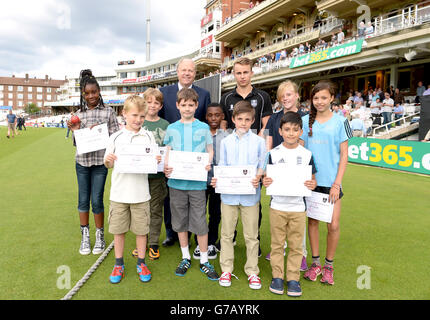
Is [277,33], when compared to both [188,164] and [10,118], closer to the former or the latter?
[10,118]

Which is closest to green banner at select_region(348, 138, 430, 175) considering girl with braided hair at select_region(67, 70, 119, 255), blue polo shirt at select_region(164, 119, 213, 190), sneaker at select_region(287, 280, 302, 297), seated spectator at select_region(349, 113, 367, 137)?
seated spectator at select_region(349, 113, 367, 137)

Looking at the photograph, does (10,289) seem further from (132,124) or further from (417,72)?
(417,72)

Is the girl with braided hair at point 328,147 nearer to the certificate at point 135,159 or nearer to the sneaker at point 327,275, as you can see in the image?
the sneaker at point 327,275

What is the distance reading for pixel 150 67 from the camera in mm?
63531

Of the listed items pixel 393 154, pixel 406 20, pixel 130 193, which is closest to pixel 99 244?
pixel 130 193

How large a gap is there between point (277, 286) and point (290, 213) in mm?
735

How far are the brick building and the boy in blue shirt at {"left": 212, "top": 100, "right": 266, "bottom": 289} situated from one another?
117m

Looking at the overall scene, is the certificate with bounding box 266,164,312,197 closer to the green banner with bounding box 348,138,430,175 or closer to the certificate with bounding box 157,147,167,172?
the certificate with bounding box 157,147,167,172

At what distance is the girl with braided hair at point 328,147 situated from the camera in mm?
2953

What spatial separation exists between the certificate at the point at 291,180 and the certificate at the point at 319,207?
0.89 feet

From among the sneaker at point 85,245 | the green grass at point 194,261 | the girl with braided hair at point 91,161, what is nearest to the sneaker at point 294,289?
the green grass at point 194,261
